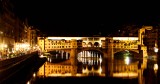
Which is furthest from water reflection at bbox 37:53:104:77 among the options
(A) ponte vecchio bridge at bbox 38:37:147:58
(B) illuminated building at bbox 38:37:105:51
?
(B) illuminated building at bbox 38:37:105:51

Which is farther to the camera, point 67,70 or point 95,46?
point 95,46

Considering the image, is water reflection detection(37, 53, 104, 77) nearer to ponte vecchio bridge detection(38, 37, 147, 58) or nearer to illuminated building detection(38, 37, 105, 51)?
ponte vecchio bridge detection(38, 37, 147, 58)

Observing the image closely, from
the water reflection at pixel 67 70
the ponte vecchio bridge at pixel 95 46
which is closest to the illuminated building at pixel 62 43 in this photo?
the ponte vecchio bridge at pixel 95 46

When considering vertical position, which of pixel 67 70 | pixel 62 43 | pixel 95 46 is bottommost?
pixel 67 70

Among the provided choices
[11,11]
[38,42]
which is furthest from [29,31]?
[11,11]

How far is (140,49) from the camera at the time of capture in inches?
2773

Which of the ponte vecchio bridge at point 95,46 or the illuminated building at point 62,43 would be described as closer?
the ponte vecchio bridge at point 95,46

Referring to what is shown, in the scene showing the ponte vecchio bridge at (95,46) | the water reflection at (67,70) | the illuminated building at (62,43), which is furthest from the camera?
the illuminated building at (62,43)

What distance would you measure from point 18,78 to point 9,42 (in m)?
31.6

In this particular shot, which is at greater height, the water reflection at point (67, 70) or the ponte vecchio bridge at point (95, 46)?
the ponte vecchio bridge at point (95, 46)

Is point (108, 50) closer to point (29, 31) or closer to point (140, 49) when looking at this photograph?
point (140, 49)

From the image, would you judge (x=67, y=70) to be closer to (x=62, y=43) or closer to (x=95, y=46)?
(x=62, y=43)

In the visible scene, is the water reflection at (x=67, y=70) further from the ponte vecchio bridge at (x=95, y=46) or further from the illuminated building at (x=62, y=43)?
the illuminated building at (x=62, y=43)

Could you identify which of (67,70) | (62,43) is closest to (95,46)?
(62,43)
